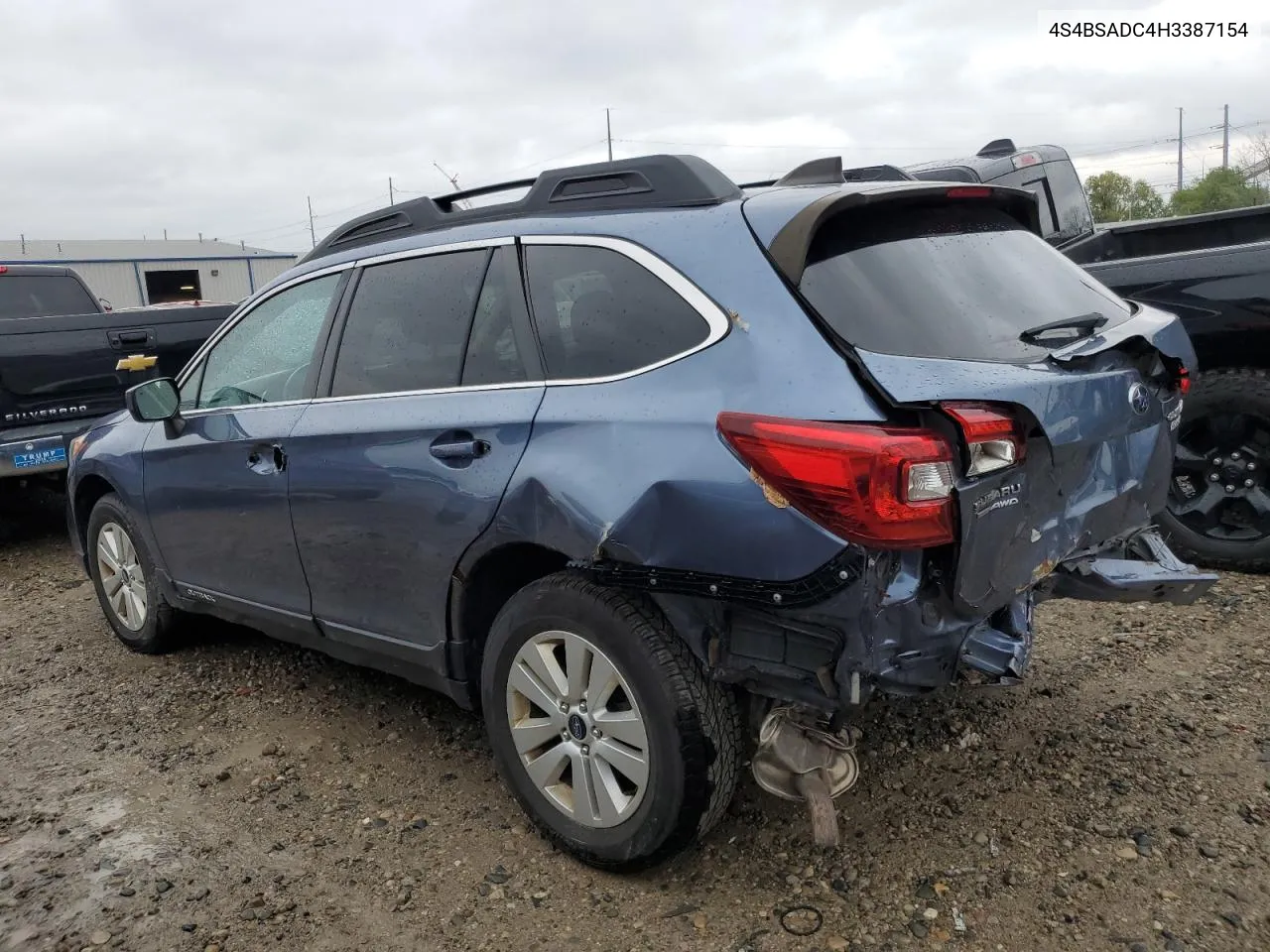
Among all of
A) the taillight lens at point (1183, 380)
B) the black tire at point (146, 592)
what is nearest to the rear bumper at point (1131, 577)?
the taillight lens at point (1183, 380)

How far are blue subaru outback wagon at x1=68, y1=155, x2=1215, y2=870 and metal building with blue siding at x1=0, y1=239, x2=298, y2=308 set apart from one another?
35.9 metres

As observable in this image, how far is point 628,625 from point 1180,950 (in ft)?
4.87

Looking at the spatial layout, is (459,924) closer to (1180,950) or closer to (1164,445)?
(1180,950)

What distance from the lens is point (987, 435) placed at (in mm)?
2252

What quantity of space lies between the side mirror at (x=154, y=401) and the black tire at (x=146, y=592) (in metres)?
0.68

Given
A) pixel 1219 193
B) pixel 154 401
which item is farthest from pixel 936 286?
pixel 1219 193

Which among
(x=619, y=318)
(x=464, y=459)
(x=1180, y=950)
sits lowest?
(x=1180, y=950)

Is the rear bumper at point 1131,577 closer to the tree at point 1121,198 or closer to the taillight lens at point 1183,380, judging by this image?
the taillight lens at point 1183,380

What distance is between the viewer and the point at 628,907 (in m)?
2.69

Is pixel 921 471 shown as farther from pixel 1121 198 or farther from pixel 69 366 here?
pixel 1121 198

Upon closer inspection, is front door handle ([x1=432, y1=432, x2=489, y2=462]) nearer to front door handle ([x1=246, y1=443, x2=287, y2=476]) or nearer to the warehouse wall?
front door handle ([x1=246, y1=443, x2=287, y2=476])

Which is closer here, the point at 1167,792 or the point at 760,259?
the point at 760,259

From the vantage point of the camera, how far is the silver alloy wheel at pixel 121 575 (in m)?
4.64

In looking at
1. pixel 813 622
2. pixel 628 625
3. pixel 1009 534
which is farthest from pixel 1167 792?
pixel 628 625
